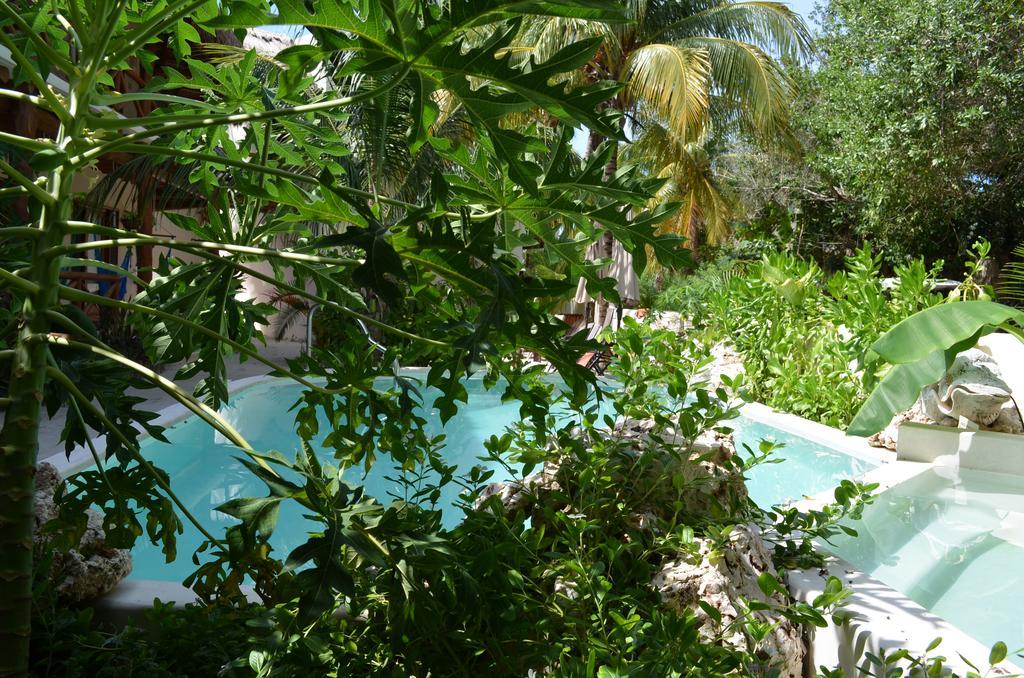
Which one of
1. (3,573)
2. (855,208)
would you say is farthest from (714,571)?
(855,208)

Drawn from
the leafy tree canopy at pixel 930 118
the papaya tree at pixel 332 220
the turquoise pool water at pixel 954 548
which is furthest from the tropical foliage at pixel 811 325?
the papaya tree at pixel 332 220

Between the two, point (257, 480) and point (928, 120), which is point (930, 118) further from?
point (257, 480)

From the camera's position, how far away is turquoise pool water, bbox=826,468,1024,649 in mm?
3412

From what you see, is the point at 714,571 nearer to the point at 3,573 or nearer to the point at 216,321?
the point at 216,321

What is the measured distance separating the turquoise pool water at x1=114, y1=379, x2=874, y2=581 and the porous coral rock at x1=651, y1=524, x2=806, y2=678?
8.31ft

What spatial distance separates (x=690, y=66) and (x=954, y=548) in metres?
10.9

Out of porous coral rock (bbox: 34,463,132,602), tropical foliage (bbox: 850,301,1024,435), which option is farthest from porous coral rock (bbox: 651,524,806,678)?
porous coral rock (bbox: 34,463,132,602)

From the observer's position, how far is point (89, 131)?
1.53 metres

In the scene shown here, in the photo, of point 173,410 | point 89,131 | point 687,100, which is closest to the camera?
point 89,131

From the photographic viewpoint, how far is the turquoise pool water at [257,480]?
4.88 m

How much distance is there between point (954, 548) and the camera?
4.40 m

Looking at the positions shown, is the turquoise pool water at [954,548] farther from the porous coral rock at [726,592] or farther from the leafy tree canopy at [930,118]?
the leafy tree canopy at [930,118]

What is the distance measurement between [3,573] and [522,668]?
1.03m

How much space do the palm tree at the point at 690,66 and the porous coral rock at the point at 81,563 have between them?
11859 millimetres
